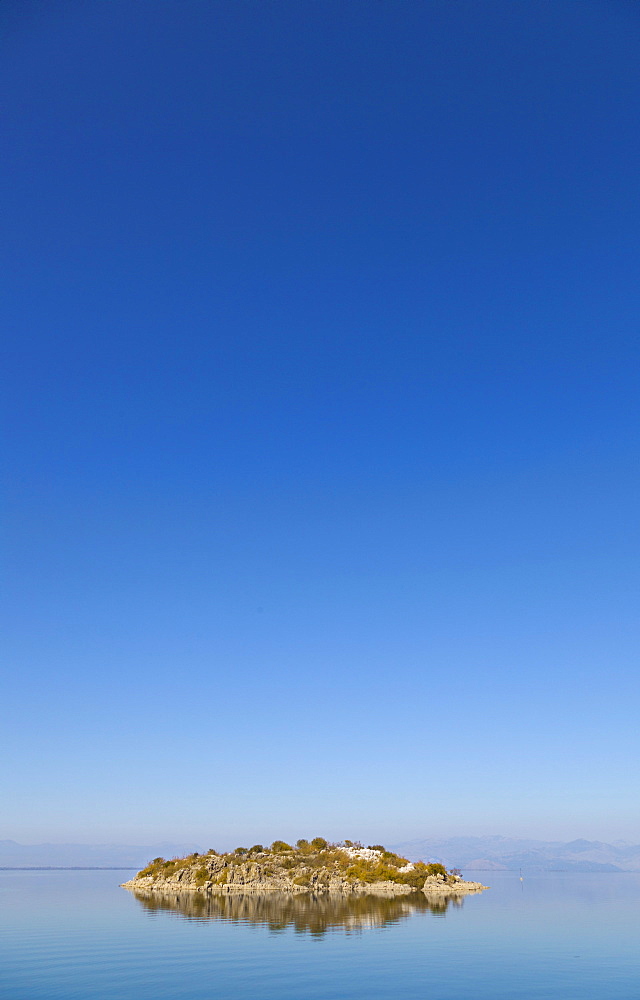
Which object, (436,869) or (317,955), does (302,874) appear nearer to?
(436,869)

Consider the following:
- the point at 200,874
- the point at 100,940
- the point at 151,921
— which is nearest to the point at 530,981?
the point at 100,940

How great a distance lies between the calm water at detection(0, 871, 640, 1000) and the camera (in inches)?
1553

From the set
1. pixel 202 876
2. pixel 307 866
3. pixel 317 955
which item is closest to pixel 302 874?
pixel 307 866

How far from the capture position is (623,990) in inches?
1587

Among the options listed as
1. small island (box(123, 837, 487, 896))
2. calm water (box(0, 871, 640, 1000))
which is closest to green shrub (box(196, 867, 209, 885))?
small island (box(123, 837, 487, 896))

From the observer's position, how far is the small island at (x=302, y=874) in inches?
4830

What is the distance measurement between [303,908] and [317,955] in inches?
1737

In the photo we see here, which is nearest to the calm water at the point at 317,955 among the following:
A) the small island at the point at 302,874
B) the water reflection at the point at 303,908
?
the water reflection at the point at 303,908

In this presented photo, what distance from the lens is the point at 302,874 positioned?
12775cm

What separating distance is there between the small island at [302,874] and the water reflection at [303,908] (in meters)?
4.92

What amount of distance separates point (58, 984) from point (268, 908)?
2160 inches

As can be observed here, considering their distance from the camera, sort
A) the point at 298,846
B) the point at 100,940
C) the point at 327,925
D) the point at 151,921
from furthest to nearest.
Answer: the point at 298,846 → the point at 151,921 → the point at 327,925 → the point at 100,940

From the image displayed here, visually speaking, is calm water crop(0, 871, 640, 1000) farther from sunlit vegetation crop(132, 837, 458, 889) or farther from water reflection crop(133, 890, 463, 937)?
sunlit vegetation crop(132, 837, 458, 889)

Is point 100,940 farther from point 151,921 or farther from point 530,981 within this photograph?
point 530,981
